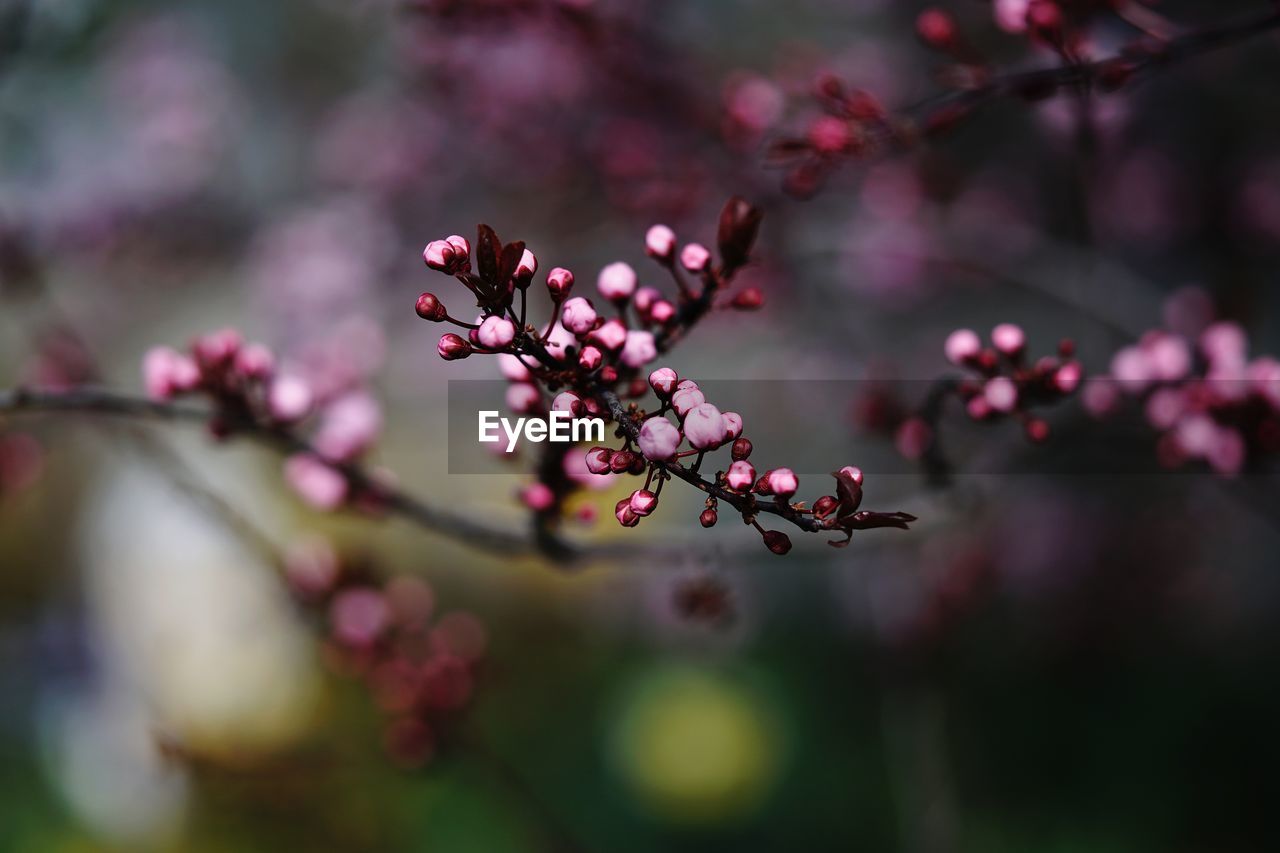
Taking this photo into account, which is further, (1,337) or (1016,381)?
(1,337)

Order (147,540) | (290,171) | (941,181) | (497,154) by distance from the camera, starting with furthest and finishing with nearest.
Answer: (290,171) < (147,540) < (497,154) < (941,181)

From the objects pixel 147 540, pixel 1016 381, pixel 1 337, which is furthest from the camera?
pixel 1 337

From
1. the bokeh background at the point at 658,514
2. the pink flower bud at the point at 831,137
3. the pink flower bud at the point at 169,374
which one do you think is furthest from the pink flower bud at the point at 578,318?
the bokeh background at the point at 658,514

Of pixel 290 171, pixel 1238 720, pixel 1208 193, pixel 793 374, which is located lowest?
pixel 1238 720

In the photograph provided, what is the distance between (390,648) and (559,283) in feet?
2.59

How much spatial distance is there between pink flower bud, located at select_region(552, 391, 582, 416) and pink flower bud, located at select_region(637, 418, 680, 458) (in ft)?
0.20

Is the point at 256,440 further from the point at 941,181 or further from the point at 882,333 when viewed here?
the point at 882,333

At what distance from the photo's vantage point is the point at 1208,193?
1.88m

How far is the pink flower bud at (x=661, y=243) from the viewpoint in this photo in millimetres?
622

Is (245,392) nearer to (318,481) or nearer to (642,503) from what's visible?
(318,481)

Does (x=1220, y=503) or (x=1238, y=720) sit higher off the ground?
(x=1220, y=503)

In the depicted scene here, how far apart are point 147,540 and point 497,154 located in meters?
1.81

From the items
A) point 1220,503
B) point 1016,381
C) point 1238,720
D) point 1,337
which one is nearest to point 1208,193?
point 1220,503

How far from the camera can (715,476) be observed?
1.64 feet
